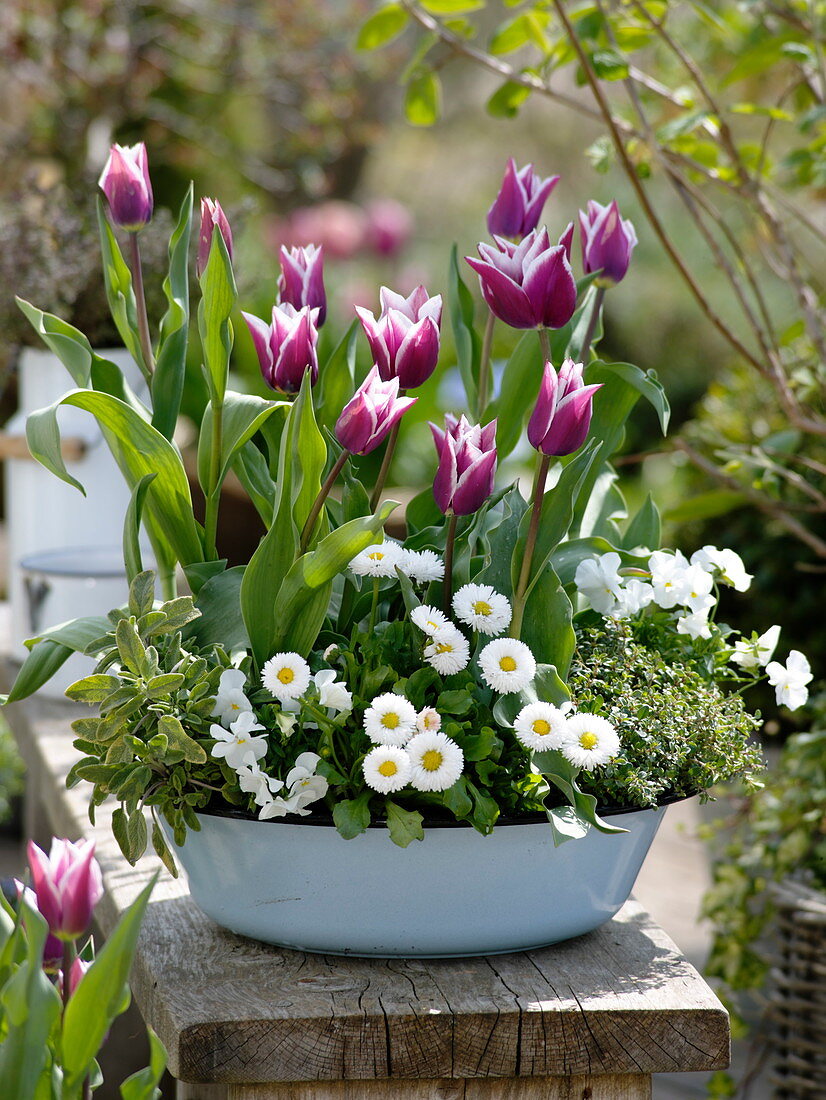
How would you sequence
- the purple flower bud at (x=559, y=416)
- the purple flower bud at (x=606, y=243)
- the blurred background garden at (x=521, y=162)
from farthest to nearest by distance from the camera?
the blurred background garden at (x=521, y=162) < the purple flower bud at (x=606, y=243) < the purple flower bud at (x=559, y=416)

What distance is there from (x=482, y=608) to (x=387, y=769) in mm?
139

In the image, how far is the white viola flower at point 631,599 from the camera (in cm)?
105

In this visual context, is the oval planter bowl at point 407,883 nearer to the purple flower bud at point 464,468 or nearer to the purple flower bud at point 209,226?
the purple flower bud at point 464,468

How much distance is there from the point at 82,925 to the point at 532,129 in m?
9.87

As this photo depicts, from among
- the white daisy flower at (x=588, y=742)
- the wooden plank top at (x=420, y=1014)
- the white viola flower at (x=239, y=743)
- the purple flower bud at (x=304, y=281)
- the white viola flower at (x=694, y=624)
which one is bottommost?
the wooden plank top at (x=420, y=1014)

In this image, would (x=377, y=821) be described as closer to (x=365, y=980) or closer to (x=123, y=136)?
(x=365, y=980)

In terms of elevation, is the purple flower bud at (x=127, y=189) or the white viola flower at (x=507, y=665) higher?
the purple flower bud at (x=127, y=189)

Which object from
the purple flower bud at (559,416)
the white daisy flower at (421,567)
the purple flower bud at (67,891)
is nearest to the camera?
the purple flower bud at (67,891)

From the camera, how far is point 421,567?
965mm

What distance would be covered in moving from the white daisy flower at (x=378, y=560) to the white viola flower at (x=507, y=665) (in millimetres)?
100

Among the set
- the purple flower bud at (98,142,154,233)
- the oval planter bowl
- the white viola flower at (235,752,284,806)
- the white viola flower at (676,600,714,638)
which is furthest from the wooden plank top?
the purple flower bud at (98,142,154,233)

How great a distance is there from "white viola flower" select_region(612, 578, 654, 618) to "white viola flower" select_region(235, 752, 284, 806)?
33 centimetres

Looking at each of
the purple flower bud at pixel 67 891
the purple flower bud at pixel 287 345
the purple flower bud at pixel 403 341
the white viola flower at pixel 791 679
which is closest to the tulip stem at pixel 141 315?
the purple flower bud at pixel 287 345

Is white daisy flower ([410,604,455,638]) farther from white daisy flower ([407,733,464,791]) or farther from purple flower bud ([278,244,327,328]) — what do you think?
purple flower bud ([278,244,327,328])
